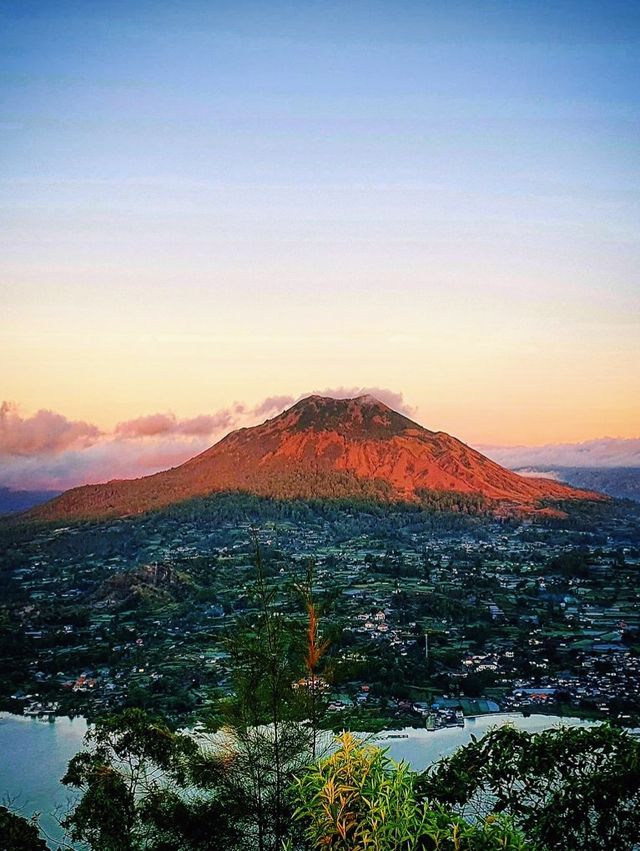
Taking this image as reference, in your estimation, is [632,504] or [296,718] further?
[632,504]

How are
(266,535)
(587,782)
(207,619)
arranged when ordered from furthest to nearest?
(266,535)
(207,619)
(587,782)

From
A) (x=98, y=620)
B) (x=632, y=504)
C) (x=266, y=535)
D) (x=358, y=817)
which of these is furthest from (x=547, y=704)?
(x=632, y=504)

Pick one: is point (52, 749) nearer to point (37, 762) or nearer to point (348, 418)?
point (37, 762)

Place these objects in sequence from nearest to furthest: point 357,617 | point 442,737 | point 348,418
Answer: point 442,737
point 357,617
point 348,418

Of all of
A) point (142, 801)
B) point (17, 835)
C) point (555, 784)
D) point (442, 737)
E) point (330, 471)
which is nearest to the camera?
point (555, 784)

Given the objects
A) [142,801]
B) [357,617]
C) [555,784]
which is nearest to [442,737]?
[142,801]

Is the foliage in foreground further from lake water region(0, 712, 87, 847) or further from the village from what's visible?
lake water region(0, 712, 87, 847)

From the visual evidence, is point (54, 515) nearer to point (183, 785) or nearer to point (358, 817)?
point (183, 785)
